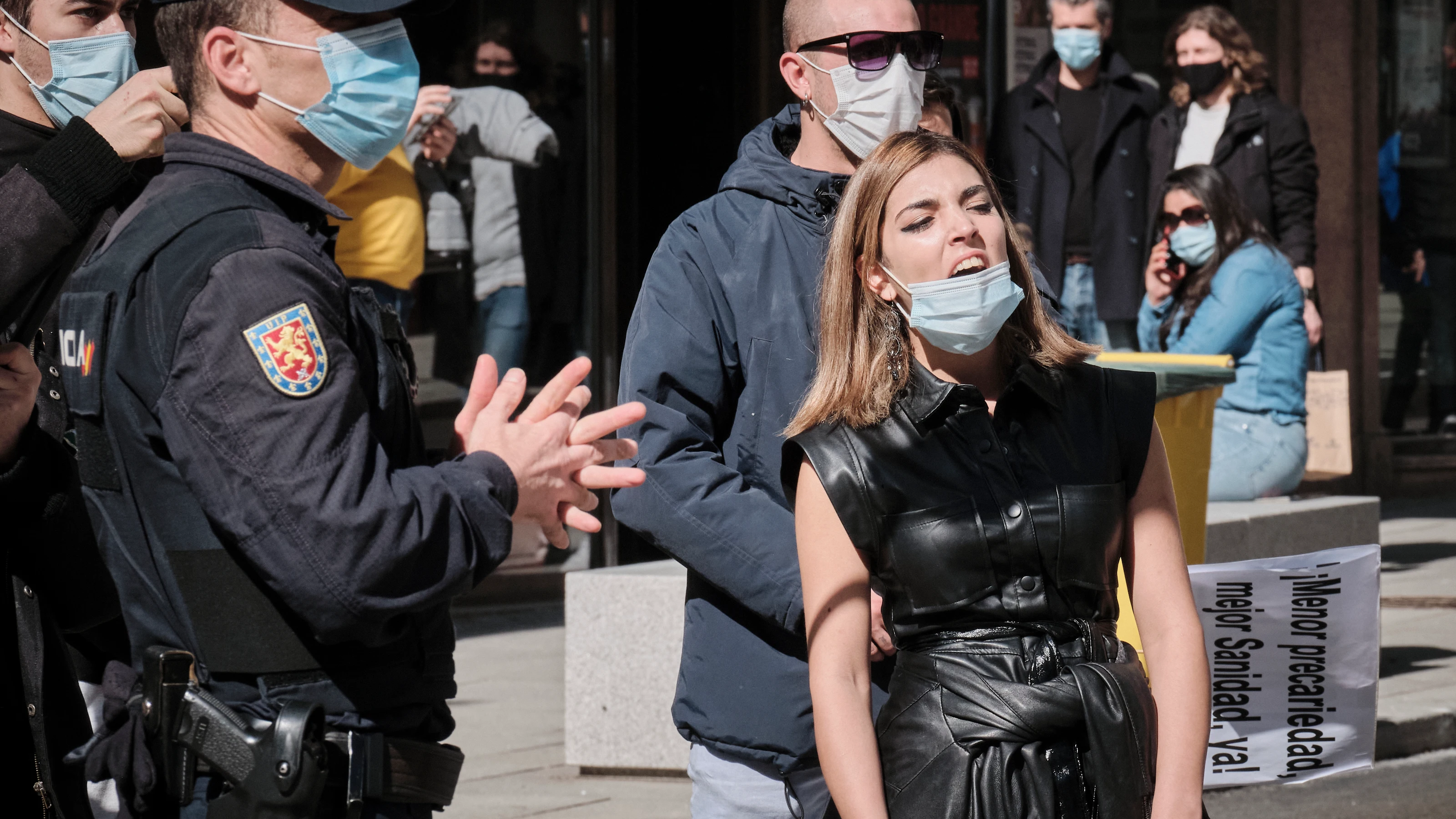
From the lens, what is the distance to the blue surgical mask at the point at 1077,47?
859 centimetres

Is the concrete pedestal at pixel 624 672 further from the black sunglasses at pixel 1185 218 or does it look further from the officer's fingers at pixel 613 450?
the officer's fingers at pixel 613 450

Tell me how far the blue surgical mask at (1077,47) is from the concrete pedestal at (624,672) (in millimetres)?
3890

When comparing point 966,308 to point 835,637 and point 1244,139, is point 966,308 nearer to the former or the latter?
point 835,637

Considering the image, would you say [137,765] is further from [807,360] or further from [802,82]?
[802,82]

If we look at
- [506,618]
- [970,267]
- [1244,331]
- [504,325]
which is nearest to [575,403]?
[970,267]

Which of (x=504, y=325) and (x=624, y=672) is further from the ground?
(x=504, y=325)

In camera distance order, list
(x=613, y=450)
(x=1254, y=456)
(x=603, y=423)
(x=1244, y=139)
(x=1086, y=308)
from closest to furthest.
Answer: (x=603, y=423) < (x=613, y=450) < (x=1254, y=456) < (x=1086, y=308) < (x=1244, y=139)

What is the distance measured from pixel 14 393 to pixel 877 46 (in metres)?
1.76

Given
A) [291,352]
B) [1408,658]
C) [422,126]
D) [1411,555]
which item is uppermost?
[422,126]

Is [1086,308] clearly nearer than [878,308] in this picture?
No

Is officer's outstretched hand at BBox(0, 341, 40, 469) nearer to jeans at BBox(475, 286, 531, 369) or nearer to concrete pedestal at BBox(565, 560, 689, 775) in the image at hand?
concrete pedestal at BBox(565, 560, 689, 775)

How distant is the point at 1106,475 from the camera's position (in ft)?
9.40

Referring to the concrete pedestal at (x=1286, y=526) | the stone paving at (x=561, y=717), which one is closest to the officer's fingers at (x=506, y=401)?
Result: the stone paving at (x=561, y=717)

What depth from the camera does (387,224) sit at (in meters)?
7.61
